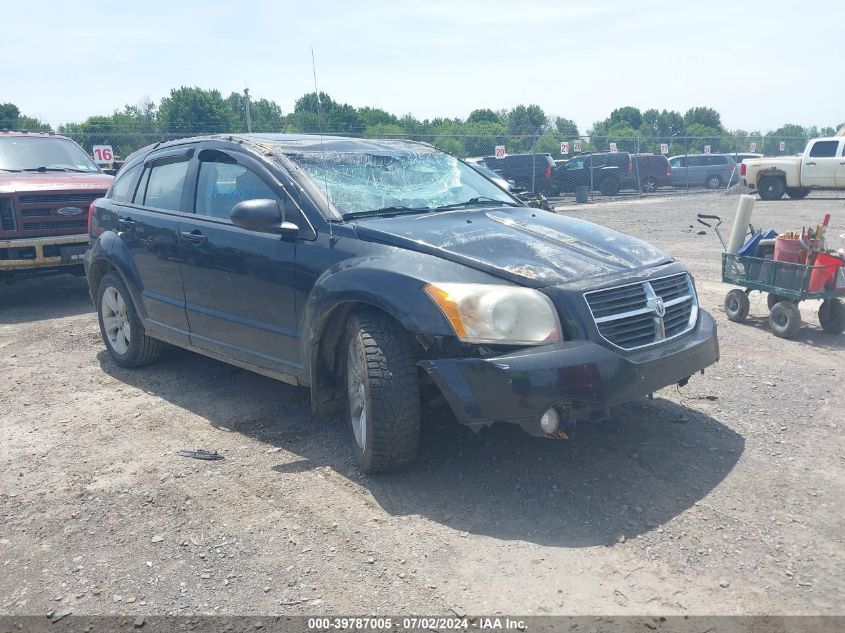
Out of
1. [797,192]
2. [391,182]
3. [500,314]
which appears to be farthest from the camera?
[797,192]

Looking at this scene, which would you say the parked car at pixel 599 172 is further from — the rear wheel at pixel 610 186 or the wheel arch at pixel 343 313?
the wheel arch at pixel 343 313

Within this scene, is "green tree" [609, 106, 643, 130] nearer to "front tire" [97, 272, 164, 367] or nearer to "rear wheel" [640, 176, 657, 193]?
"rear wheel" [640, 176, 657, 193]

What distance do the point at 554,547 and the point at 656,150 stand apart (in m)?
42.6

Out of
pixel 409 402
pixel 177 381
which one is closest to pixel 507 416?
pixel 409 402

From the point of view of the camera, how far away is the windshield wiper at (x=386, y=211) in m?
4.38

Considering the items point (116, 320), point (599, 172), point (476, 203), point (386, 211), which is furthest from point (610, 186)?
point (386, 211)

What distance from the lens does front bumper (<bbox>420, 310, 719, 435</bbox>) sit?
3.44m

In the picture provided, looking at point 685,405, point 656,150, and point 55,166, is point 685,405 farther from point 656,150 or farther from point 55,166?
point 656,150

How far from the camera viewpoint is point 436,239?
399cm

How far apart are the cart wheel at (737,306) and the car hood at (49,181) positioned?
7151mm

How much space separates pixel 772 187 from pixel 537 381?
23.2 metres

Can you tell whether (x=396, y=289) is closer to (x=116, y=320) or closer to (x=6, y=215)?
(x=116, y=320)

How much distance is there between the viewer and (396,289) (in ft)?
12.2

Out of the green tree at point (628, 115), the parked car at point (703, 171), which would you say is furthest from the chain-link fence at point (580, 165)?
the green tree at point (628, 115)
